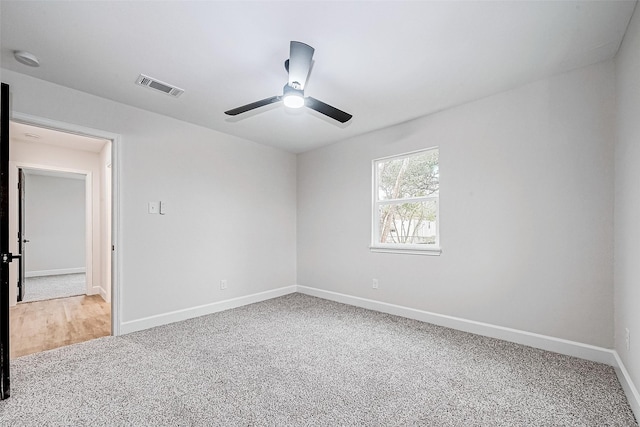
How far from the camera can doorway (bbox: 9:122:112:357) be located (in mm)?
3441

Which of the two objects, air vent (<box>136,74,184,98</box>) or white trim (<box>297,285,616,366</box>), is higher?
air vent (<box>136,74,184,98</box>)

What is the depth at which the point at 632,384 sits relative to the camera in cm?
190

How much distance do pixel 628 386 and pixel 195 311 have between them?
3.94 m

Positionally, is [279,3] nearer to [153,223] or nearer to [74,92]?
[74,92]

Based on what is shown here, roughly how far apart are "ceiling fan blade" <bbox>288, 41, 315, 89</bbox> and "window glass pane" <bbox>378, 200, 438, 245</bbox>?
7.21 feet

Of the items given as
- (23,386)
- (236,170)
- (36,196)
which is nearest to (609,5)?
(236,170)

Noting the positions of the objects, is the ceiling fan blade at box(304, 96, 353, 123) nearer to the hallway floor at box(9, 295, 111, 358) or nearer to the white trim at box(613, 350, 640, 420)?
the white trim at box(613, 350, 640, 420)

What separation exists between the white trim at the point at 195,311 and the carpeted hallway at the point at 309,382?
137mm

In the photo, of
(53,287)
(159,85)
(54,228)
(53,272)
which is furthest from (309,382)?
Answer: (54,228)

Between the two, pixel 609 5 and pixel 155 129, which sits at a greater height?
pixel 609 5

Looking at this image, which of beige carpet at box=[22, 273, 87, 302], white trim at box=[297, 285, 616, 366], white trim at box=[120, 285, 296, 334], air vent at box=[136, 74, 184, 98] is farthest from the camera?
beige carpet at box=[22, 273, 87, 302]

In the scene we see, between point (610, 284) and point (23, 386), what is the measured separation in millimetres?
4431

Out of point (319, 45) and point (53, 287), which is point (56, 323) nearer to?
point (53, 287)

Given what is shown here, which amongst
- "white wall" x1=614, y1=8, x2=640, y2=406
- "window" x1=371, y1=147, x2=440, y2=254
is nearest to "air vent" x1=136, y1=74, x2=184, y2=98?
"window" x1=371, y1=147, x2=440, y2=254
